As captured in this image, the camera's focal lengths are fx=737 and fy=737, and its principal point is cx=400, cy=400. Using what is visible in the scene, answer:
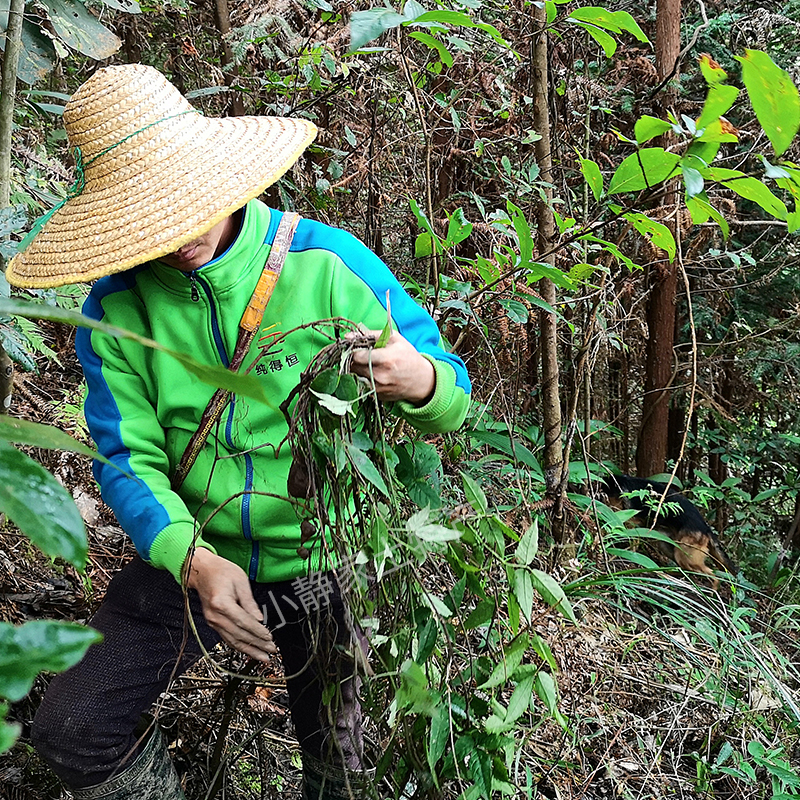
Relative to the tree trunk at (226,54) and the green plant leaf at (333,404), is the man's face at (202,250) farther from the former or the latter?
the tree trunk at (226,54)

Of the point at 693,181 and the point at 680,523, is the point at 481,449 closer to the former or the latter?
the point at 680,523

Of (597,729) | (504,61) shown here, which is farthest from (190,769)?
(504,61)

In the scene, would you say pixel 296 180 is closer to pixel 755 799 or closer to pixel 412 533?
pixel 412 533

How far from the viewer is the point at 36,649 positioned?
0.38 m

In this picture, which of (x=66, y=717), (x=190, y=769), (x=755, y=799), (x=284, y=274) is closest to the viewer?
(x=66, y=717)

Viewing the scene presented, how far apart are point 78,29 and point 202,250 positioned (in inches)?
40.8

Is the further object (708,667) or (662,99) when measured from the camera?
(662,99)

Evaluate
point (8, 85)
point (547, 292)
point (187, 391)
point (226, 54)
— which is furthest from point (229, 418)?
point (226, 54)

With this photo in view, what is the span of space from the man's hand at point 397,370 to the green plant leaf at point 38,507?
787mm

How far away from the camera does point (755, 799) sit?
86.6 inches

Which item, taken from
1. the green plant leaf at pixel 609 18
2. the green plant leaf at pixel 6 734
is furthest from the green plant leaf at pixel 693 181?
the green plant leaf at pixel 6 734

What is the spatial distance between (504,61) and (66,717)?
3140mm

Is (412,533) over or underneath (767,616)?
over

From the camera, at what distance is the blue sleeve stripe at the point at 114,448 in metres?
1.50
